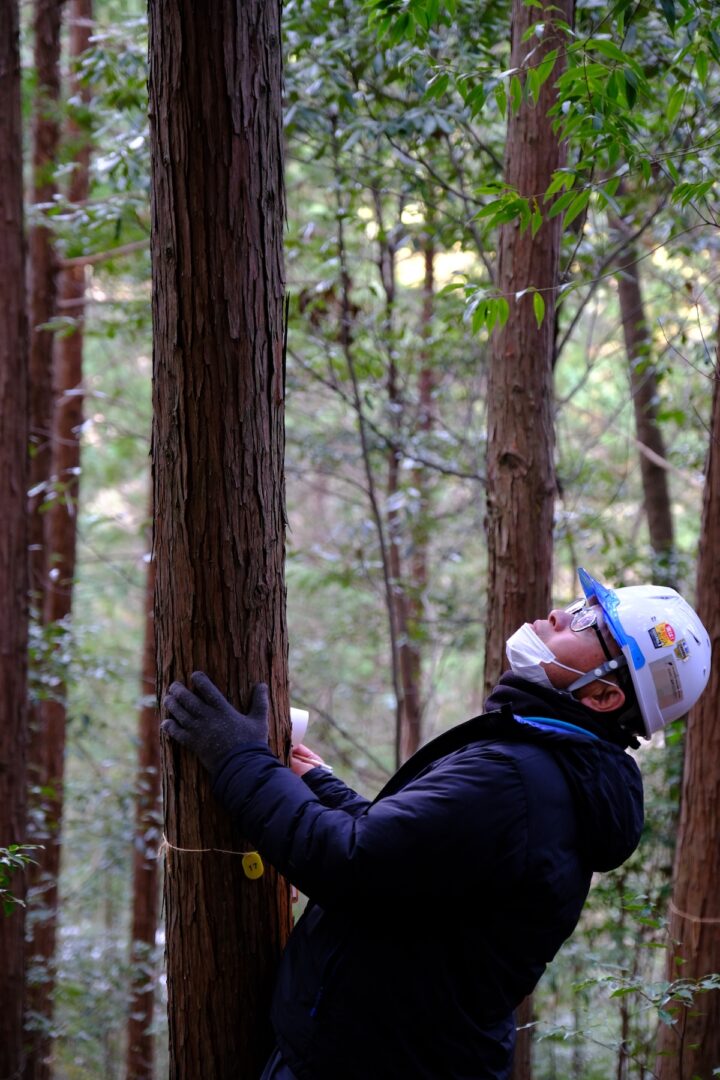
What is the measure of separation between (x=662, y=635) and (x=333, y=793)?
0.90m

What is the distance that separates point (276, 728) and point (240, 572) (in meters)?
0.38

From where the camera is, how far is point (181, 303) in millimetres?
2057

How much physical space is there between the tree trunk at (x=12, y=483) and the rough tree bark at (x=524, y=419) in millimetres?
2369

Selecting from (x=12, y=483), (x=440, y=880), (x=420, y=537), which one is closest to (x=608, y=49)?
(x=440, y=880)

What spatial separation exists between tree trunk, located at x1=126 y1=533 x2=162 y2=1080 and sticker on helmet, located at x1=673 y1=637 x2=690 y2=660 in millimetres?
5133

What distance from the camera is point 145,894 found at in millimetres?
7637

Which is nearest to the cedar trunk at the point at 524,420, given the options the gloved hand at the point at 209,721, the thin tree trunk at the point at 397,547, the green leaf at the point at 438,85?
the green leaf at the point at 438,85

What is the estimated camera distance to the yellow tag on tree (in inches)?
83.5

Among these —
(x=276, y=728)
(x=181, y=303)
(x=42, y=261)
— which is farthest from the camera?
(x=42, y=261)

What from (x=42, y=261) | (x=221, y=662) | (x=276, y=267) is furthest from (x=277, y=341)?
(x=42, y=261)

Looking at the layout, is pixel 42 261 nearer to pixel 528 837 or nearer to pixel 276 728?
pixel 276 728

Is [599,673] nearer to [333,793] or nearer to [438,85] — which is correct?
[333,793]

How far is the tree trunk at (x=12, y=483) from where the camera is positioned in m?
4.58

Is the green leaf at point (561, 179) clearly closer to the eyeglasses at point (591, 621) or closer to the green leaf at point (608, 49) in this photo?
the green leaf at point (608, 49)
